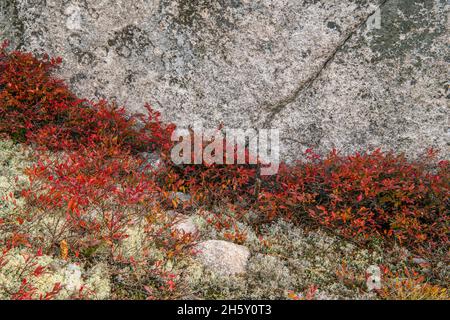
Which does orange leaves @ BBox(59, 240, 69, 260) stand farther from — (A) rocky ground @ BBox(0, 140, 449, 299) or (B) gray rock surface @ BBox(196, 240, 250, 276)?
(B) gray rock surface @ BBox(196, 240, 250, 276)

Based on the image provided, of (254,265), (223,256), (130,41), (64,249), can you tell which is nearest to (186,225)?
(223,256)

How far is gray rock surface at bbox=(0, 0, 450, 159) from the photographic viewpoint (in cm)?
665

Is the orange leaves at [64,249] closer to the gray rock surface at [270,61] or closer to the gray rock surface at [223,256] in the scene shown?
the gray rock surface at [223,256]

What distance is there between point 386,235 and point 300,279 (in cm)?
170

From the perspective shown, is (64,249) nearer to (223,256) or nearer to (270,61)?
(223,256)

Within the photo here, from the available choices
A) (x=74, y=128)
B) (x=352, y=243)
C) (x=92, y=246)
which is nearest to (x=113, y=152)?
(x=74, y=128)

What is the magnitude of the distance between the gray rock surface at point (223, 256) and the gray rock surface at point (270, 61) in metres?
2.45

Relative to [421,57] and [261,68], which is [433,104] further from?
[261,68]

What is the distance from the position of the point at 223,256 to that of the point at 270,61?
11.0ft

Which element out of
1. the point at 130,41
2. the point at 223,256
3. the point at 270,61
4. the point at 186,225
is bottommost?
the point at 223,256

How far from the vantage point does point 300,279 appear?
16.5 feet

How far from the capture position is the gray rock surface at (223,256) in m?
5.05

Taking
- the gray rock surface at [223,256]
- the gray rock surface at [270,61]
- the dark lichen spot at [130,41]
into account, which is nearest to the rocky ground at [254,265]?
the gray rock surface at [223,256]

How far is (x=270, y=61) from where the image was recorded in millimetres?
7039
